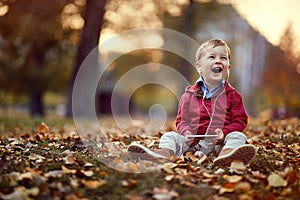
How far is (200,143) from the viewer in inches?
176

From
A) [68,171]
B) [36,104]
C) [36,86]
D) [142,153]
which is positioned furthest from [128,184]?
[36,104]

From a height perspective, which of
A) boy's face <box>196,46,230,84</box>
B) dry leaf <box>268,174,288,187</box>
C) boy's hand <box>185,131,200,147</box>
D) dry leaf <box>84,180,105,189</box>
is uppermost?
boy's face <box>196,46,230,84</box>

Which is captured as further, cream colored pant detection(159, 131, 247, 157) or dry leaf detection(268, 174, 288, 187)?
cream colored pant detection(159, 131, 247, 157)

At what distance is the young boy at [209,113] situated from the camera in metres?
4.31

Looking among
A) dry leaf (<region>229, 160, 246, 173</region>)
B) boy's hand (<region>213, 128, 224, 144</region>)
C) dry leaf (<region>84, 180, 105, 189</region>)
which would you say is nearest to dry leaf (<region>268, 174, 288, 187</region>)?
dry leaf (<region>229, 160, 246, 173</region>)

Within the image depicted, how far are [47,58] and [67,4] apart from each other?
332 inches

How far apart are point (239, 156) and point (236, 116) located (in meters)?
0.63

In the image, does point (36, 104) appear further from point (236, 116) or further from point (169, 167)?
point (169, 167)

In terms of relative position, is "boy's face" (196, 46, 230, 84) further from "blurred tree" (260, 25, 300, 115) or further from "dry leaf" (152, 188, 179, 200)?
"blurred tree" (260, 25, 300, 115)

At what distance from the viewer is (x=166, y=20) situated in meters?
20.0

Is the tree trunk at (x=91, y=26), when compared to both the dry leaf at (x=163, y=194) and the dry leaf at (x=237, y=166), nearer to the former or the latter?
the dry leaf at (x=237, y=166)

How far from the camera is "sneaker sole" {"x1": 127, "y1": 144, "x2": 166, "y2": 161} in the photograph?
3.97 metres

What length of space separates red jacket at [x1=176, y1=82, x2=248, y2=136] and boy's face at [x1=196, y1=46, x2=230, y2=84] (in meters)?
0.15

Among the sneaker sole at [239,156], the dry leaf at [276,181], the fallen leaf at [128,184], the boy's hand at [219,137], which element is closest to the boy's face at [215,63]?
the boy's hand at [219,137]
